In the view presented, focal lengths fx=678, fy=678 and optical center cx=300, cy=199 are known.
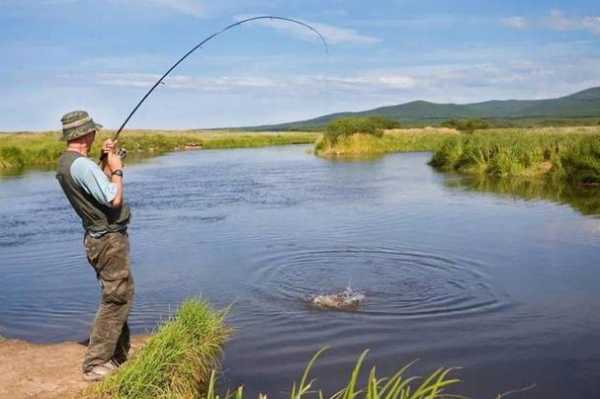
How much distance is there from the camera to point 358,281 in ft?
29.8

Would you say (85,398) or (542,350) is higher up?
(85,398)

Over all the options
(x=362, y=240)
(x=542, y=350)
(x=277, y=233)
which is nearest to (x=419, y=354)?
(x=542, y=350)

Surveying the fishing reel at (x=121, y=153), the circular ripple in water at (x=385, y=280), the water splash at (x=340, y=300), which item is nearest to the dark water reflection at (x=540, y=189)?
the circular ripple in water at (x=385, y=280)

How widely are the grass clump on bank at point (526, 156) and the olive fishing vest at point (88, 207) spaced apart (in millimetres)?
17667

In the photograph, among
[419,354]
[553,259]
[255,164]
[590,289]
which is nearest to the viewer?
[419,354]

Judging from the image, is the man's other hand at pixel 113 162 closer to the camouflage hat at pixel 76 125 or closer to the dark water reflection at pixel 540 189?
the camouflage hat at pixel 76 125

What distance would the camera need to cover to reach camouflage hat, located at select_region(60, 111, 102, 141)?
4.65 m

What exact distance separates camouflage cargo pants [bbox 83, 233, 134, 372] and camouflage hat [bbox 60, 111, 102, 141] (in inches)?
28.7

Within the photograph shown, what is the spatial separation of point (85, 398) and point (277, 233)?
858cm

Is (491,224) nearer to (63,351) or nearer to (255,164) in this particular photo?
(63,351)

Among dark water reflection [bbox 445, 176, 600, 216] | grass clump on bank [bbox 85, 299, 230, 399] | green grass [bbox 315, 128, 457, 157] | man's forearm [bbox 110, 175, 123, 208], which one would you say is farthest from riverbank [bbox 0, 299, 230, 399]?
green grass [bbox 315, 128, 457, 157]

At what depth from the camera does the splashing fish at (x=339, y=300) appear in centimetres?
788

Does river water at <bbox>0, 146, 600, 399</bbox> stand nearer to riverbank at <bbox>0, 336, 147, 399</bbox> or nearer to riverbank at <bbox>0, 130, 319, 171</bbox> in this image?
riverbank at <bbox>0, 336, 147, 399</bbox>

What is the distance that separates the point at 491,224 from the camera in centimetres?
1362
